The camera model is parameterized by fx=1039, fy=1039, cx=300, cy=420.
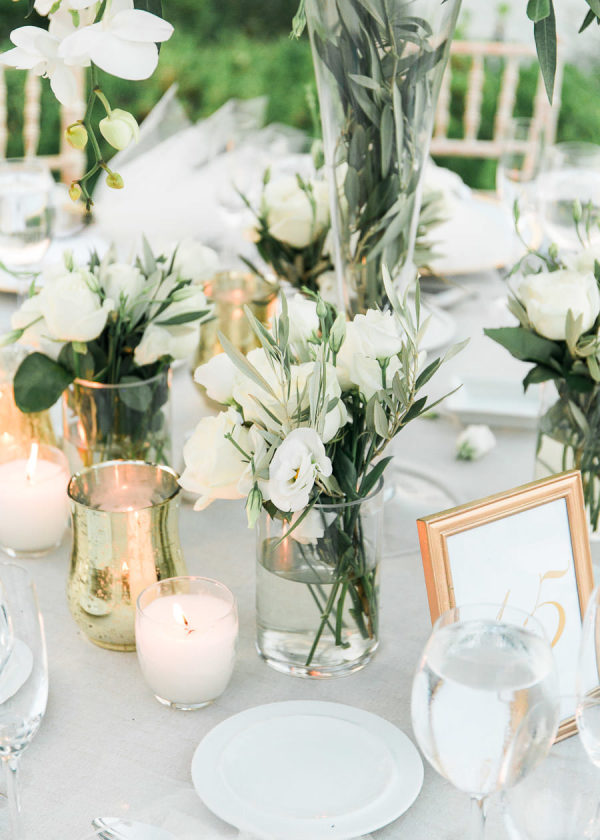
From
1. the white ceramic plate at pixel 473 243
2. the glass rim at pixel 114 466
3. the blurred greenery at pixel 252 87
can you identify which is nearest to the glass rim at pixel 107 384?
the glass rim at pixel 114 466

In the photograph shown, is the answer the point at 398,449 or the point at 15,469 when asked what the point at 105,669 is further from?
the point at 398,449

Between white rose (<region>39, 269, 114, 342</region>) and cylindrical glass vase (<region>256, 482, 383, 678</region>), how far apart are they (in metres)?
0.31

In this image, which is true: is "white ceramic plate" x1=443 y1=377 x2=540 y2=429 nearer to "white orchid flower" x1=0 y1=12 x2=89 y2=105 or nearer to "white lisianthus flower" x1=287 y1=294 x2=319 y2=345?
"white lisianthus flower" x1=287 y1=294 x2=319 y2=345

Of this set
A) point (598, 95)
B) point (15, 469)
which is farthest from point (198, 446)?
point (598, 95)

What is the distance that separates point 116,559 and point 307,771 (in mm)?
272

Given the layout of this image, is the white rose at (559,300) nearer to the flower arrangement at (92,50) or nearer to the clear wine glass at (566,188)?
the clear wine glass at (566,188)

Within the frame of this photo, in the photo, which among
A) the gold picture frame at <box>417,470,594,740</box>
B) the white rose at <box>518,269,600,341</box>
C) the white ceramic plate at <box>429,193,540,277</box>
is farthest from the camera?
the white ceramic plate at <box>429,193,540,277</box>

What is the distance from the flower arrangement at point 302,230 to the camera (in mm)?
1363

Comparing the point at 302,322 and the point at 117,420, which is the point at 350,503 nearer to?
the point at 302,322

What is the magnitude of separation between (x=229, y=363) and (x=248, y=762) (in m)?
0.33

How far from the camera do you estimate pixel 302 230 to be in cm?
138

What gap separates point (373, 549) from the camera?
94 cm

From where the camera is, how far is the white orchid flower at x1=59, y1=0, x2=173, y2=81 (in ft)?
2.43

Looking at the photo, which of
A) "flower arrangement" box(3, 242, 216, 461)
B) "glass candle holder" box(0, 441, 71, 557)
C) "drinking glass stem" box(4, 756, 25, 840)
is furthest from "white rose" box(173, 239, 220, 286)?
"drinking glass stem" box(4, 756, 25, 840)
